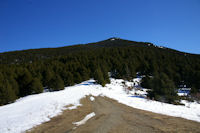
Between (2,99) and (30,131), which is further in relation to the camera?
(2,99)

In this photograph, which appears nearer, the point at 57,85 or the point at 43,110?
the point at 43,110

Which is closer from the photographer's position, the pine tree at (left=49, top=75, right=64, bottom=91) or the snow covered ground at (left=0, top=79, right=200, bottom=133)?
the snow covered ground at (left=0, top=79, right=200, bottom=133)

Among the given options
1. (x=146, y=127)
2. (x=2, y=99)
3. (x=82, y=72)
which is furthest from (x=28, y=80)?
(x=146, y=127)

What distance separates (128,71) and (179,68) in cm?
2854

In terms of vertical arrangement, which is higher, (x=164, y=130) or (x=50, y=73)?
(x=50, y=73)

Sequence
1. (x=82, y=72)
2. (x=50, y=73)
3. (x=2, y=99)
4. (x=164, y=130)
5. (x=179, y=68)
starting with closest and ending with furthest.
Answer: (x=164, y=130), (x=2, y=99), (x=50, y=73), (x=82, y=72), (x=179, y=68)

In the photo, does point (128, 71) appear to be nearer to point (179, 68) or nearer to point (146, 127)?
point (179, 68)

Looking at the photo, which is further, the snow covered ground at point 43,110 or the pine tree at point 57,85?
the pine tree at point 57,85

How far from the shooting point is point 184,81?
41.5m

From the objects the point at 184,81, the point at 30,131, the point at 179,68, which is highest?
the point at 30,131

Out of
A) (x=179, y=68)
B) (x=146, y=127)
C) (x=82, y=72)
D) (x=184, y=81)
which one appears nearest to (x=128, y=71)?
(x=82, y=72)

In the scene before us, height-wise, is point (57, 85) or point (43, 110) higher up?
point (43, 110)

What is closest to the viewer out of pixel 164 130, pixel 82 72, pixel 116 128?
pixel 164 130

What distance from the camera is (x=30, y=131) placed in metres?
6.04
